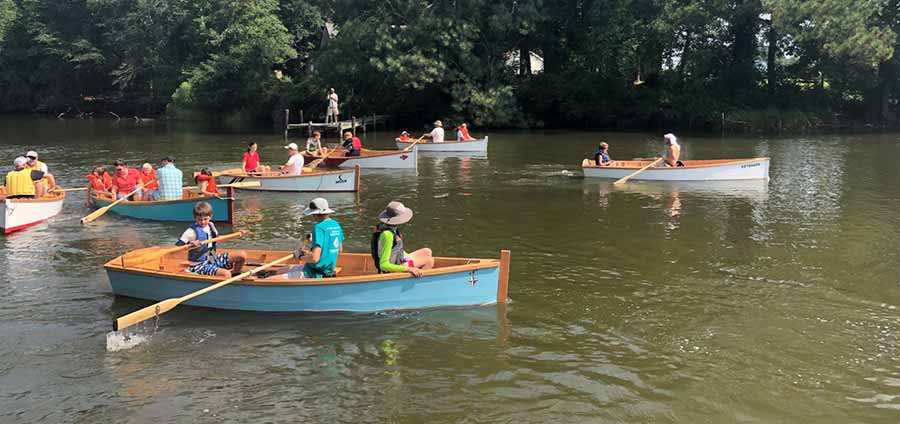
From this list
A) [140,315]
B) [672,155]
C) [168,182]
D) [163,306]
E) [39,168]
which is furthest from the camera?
[672,155]

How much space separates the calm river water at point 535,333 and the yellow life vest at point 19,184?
2.79 feet

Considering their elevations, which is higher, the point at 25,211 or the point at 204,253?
the point at 25,211

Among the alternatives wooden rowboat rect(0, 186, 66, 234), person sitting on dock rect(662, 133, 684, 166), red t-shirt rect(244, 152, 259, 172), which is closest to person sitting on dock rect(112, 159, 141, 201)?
wooden rowboat rect(0, 186, 66, 234)

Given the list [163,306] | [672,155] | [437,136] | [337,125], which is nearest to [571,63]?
[337,125]

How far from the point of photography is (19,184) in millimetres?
16766

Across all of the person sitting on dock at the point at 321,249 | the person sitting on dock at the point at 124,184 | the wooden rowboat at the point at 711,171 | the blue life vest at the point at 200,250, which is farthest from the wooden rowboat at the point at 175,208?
the wooden rowboat at the point at 711,171

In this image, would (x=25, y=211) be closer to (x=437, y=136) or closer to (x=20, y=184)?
(x=20, y=184)

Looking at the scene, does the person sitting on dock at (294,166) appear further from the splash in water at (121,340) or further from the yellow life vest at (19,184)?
the splash in water at (121,340)

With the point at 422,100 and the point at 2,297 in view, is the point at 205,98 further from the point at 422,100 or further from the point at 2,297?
the point at 2,297

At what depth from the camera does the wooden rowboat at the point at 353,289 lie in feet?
33.7

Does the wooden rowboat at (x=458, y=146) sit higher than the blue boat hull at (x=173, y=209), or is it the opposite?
the wooden rowboat at (x=458, y=146)

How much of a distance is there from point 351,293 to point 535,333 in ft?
8.42

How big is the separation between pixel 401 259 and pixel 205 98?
50843mm

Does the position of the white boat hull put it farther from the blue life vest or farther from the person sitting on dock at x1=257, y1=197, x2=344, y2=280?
the person sitting on dock at x1=257, y1=197, x2=344, y2=280
